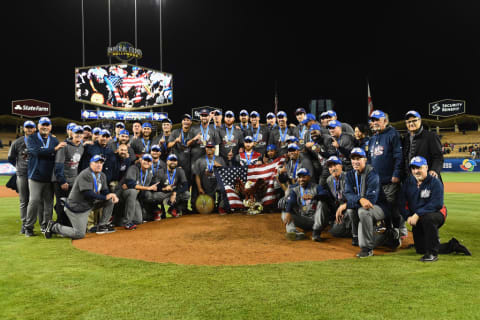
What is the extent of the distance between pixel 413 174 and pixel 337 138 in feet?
6.95

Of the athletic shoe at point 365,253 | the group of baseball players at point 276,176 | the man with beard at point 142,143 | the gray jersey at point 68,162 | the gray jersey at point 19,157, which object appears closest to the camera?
the athletic shoe at point 365,253

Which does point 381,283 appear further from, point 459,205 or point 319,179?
point 459,205

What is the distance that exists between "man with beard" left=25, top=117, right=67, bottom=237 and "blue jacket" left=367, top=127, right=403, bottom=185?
6.15 meters

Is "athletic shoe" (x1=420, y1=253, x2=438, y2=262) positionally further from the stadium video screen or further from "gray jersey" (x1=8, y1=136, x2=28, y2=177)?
the stadium video screen

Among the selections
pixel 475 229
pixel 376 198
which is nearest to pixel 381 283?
pixel 376 198

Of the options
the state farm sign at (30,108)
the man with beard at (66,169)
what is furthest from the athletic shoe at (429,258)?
the state farm sign at (30,108)

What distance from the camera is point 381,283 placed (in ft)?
12.9

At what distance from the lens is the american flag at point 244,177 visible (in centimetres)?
915

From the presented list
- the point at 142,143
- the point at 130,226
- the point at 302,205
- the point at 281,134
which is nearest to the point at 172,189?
the point at 130,226

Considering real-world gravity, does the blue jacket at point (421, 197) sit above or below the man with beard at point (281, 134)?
below

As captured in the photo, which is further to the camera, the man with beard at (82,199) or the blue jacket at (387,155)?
the man with beard at (82,199)

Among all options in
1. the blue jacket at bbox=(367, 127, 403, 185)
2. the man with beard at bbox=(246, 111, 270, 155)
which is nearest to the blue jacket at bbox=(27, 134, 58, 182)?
the man with beard at bbox=(246, 111, 270, 155)

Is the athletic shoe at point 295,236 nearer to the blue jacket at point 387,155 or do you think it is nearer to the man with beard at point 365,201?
the man with beard at point 365,201

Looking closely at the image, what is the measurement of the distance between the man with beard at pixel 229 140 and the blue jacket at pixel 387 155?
4.89 meters
